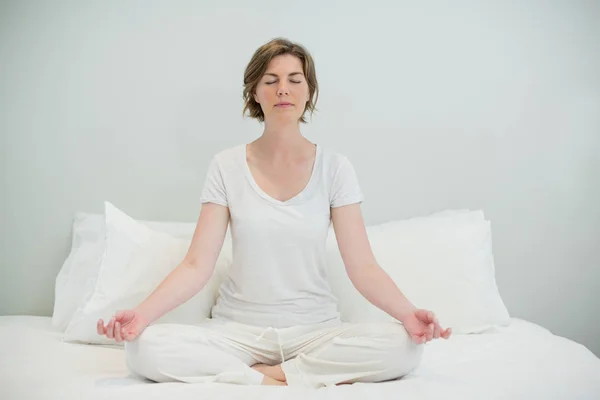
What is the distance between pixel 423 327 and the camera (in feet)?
5.43

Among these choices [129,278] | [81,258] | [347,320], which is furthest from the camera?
[81,258]

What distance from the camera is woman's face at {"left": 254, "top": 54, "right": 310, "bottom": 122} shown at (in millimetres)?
1972

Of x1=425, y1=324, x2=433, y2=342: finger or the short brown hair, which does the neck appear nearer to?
the short brown hair

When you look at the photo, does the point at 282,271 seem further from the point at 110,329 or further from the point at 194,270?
the point at 110,329

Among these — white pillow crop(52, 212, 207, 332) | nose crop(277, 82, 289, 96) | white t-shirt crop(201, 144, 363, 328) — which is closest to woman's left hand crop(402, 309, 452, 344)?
white t-shirt crop(201, 144, 363, 328)

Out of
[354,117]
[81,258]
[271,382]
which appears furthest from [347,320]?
[81,258]

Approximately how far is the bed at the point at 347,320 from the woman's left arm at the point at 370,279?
0.44ft

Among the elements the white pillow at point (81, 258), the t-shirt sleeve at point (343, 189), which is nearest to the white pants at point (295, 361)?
the t-shirt sleeve at point (343, 189)

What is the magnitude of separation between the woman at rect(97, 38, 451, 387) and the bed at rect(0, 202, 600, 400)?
0.10 m

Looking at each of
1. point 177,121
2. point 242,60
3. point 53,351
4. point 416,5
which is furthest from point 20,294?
point 416,5

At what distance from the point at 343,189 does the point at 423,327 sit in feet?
1.65

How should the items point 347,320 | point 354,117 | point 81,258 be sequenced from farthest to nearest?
point 354,117 < point 81,258 < point 347,320

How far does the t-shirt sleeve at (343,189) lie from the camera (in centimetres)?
198

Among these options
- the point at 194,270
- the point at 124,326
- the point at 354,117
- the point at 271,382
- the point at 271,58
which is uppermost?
the point at 271,58
